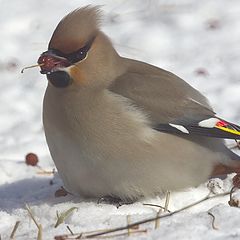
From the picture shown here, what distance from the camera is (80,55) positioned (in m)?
3.77

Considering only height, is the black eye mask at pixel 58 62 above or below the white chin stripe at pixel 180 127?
above

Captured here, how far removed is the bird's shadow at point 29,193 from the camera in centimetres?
404

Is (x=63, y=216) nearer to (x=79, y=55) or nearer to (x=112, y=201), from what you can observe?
(x=112, y=201)

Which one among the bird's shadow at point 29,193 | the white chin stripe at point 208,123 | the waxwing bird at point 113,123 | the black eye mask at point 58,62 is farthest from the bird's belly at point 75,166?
the white chin stripe at point 208,123

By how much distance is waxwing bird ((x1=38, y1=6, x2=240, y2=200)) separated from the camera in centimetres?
374

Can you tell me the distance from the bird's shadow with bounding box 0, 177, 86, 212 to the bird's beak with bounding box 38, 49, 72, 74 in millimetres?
638

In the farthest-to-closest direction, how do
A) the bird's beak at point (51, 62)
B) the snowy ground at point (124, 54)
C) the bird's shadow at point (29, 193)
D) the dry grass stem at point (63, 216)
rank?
the bird's shadow at point (29, 193), the bird's beak at point (51, 62), the snowy ground at point (124, 54), the dry grass stem at point (63, 216)

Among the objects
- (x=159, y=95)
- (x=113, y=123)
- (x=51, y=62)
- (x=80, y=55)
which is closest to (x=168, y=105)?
(x=159, y=95)

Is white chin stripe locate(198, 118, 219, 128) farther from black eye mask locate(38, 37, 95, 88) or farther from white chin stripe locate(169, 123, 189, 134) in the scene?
black eye mask locate(38, 37, 95, 88)

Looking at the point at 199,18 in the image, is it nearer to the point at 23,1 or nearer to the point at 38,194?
the point at 23,1

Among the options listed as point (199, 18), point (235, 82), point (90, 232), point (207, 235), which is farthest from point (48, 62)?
point (199, 18)

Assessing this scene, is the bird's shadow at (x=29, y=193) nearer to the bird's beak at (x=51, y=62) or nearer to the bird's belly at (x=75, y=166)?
the bird's belly at (x=75, y=166)

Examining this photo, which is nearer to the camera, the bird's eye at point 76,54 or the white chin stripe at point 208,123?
the bird's eye at point 76,54

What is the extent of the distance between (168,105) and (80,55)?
→ 47 centimetres
